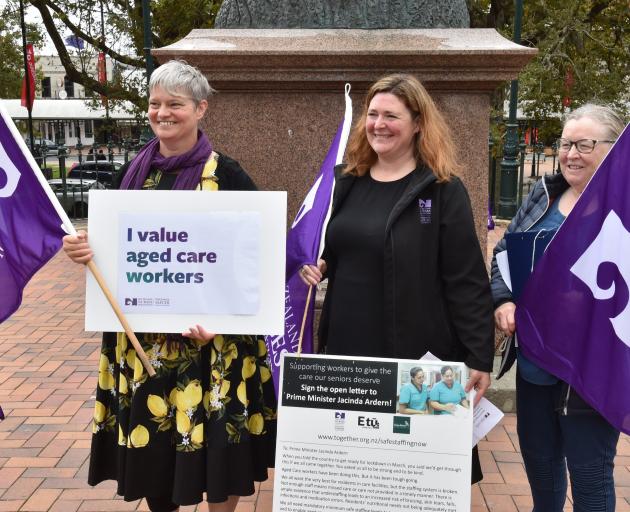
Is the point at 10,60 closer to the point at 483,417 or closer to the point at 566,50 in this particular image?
the point at 566,50

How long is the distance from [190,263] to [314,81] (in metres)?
2.29

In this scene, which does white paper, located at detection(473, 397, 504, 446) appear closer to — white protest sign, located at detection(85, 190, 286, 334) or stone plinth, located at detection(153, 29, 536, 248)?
white protest sign, located at detection(85, 190, 286, 334)

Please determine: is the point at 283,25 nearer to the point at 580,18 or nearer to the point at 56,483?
the point at 56,483

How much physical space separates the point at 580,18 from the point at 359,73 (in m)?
12.2

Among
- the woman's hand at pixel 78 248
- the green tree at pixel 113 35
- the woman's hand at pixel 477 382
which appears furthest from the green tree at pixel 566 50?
the woman's hand at pixel 78 248

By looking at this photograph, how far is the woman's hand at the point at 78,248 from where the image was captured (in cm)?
264

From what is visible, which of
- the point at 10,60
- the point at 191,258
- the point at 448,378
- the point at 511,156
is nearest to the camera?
the point at 448,378

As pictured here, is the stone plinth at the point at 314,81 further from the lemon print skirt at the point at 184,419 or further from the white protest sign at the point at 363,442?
the white protest sign at the point at 363,442

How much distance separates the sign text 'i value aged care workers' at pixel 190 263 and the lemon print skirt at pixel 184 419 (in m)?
0.16

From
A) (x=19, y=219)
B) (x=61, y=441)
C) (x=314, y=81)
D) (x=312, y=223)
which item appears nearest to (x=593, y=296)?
(x=312, y=223)

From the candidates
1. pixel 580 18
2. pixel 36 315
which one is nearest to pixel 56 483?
pixel 36 315

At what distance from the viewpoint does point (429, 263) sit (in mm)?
2543

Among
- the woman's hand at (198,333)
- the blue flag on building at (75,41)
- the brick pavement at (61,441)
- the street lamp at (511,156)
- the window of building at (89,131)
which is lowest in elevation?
the window of building at (89,131)

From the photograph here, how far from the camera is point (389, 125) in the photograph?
100 inches
